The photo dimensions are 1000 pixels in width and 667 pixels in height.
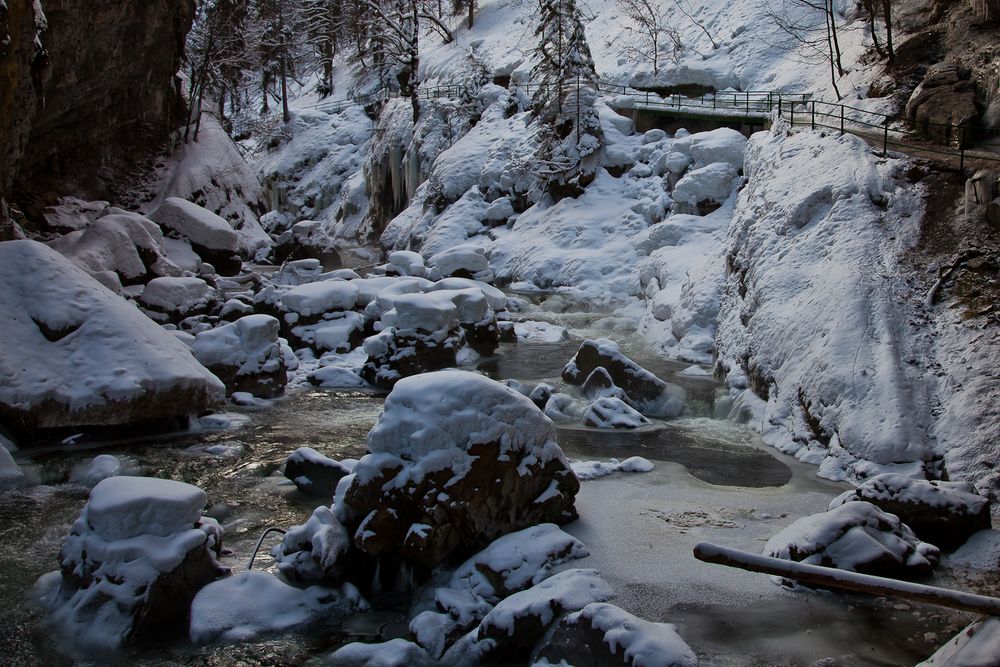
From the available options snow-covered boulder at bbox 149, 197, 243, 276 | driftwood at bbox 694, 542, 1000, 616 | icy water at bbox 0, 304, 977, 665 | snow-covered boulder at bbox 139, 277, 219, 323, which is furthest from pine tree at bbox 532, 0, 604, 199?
driftwood at bbox 694, 542, 1000, 616

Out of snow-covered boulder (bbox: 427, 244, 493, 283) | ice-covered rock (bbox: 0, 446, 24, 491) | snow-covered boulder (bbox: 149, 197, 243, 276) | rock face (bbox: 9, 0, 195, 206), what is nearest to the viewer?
ice-covered rock (bbox: 0, 446, 24, 491)

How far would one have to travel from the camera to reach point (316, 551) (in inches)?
283

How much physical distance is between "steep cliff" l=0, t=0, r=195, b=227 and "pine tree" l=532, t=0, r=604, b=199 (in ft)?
39.3

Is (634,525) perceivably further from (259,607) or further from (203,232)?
(203,232)

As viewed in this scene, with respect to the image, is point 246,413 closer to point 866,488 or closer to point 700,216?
point 866,488

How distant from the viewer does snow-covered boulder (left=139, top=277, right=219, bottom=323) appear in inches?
686

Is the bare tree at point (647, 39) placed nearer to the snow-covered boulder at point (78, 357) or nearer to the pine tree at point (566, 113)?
the pine tree at point (566, 113)

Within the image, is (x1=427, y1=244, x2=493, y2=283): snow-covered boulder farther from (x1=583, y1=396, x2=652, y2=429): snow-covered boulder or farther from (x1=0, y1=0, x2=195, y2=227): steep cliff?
(x1=583, y1=396, x2=652, y2=429): snow-covered boulder

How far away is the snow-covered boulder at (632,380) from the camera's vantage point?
42.3 ft

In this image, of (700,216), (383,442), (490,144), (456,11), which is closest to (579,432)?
(383,442)

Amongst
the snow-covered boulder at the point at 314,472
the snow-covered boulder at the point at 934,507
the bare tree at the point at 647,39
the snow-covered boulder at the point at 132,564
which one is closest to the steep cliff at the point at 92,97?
the snow-covered boulder at the point at 314,472

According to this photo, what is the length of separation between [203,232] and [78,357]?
14832 mm

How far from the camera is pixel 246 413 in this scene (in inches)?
513

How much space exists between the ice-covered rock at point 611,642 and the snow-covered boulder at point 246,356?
921 centimetres
